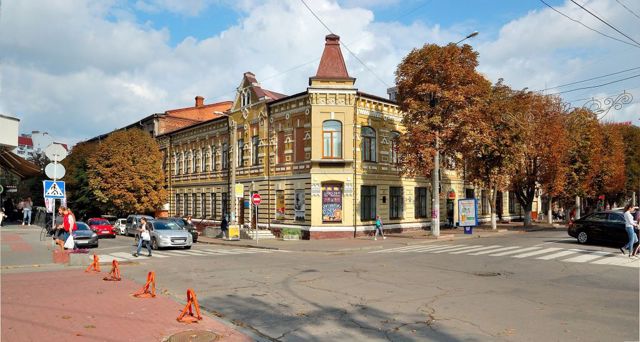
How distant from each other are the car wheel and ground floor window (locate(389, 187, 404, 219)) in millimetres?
13226

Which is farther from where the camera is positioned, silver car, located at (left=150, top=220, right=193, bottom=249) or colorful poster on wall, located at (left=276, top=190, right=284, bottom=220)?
colorful poster on wall, located at (left=276, top=190, right=284, bottom=220)

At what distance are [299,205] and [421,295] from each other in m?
20.5

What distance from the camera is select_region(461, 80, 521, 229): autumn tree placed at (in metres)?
27.5

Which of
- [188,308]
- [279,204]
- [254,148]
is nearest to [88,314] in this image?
[188,308]

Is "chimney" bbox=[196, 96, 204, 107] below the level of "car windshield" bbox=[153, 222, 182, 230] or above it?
above

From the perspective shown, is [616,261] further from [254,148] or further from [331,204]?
[254,148]

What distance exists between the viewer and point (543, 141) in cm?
3509

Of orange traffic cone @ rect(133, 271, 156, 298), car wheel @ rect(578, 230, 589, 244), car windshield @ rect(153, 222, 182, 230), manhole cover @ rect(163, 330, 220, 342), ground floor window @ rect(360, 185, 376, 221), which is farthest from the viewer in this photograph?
ground floor window @ rect(360, 185, 376, 221)

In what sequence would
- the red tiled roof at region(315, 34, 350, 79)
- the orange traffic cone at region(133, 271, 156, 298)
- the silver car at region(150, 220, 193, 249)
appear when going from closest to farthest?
the orange traffic cone at region(133, 271, 156, 298) < the silver car at region(150, 220, 193, 249) < the red tiled roof at region(315, 34, 350, 79)

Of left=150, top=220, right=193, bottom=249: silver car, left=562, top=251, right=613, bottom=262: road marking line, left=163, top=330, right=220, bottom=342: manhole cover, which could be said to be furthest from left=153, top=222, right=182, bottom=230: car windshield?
left=562, top=251, right=613, bottom=262: road marking line

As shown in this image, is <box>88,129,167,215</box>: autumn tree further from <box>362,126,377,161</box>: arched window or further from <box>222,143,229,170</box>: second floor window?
<box>362,126,377,161</box>: arched window

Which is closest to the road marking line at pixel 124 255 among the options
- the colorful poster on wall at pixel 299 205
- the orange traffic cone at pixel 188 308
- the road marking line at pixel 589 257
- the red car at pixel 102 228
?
the colorful poster on wall at pixel 299 205

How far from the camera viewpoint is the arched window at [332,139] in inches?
1174

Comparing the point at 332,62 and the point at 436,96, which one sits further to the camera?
the point at 332,62
